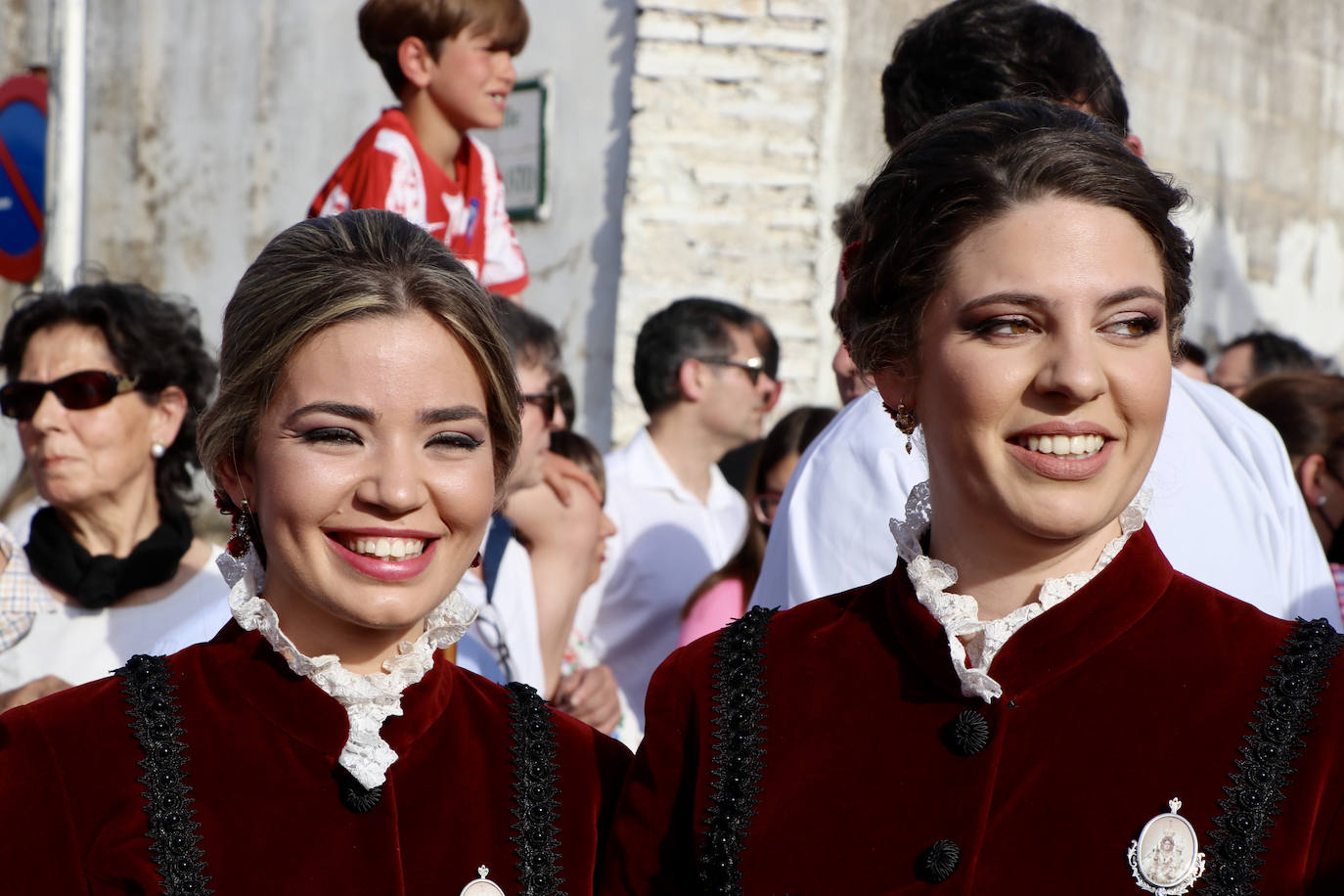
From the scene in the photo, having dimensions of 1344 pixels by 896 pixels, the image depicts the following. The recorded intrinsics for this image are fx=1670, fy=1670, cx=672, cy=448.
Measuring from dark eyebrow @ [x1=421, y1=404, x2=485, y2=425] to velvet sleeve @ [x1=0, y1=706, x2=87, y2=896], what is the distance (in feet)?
2.43

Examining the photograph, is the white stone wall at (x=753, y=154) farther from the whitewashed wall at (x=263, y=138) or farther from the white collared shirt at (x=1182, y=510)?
the white collared shirt at (x=1182, y=510)

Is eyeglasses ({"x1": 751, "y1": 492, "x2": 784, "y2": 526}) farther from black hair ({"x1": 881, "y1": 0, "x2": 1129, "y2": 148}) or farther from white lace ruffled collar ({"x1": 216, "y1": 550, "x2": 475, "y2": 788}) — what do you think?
white lace ruffled collar ({"x1": 216, "y1": 550, "x2": 475, "y2": 788})

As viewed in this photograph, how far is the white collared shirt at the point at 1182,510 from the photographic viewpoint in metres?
2.94

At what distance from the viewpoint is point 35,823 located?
7.91ft

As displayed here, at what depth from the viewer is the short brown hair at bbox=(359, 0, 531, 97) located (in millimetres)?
5617

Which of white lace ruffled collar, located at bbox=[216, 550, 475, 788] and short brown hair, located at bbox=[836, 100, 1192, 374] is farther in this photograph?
white lace ruffled collar, located at bbox=[216, 550, 475, 788]

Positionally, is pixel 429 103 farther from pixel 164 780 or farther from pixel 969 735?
pixel 969 735

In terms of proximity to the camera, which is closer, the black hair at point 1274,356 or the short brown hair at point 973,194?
the short brown hair at point 973,194

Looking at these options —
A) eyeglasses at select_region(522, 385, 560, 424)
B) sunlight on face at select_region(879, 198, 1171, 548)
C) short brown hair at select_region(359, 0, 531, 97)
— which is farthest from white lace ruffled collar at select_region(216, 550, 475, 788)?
short brown hair at select_region(359, 0, 531, 97)

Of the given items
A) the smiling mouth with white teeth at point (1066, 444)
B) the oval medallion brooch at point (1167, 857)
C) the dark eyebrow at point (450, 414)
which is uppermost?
the smiling mouth with white teeth at point (1066, 444)

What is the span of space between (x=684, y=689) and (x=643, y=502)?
3.46m

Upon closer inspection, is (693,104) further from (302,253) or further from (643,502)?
(302,253)

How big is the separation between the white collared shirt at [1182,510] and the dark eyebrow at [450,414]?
804mm

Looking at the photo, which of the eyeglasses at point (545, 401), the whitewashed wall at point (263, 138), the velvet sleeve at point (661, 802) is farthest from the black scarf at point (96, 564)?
the whitewashed wall at point (263, 138)
